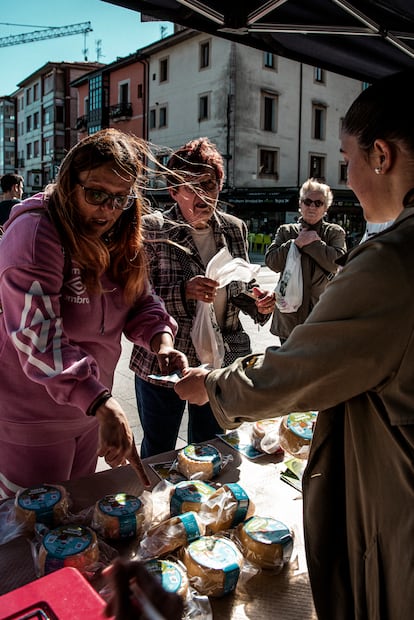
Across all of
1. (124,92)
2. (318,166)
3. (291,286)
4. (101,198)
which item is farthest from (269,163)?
(101,198)

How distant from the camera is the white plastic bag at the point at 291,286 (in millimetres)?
4043

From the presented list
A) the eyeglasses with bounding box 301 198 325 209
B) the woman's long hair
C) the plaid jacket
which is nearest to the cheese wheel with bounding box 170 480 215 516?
the woman's long hair

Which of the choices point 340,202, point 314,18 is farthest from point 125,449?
point 340,202

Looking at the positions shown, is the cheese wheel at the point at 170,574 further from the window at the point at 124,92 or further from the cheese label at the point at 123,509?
the window at the point at 124,92

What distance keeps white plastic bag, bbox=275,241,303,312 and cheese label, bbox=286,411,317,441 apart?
2.26m

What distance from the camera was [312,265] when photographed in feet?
13.5

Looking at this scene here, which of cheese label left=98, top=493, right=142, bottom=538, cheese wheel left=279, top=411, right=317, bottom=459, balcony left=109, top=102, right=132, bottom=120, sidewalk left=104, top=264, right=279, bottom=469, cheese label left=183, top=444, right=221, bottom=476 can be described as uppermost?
balcony left=109, top=102, right=132, bottom=120

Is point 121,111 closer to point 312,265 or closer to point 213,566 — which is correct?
point 312,265

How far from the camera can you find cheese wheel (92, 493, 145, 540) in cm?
135

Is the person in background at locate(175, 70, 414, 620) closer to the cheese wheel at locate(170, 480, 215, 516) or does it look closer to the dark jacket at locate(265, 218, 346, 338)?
the cheese wheel at locate(170, 480, 215, 516)

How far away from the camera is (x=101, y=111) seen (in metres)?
32.5

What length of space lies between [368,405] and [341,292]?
0.24m

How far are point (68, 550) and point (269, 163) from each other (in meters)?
26.7

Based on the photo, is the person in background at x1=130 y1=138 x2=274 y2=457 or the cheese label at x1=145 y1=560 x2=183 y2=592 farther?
the person in background at x1=130 y1=138 x2=274 y2=457
